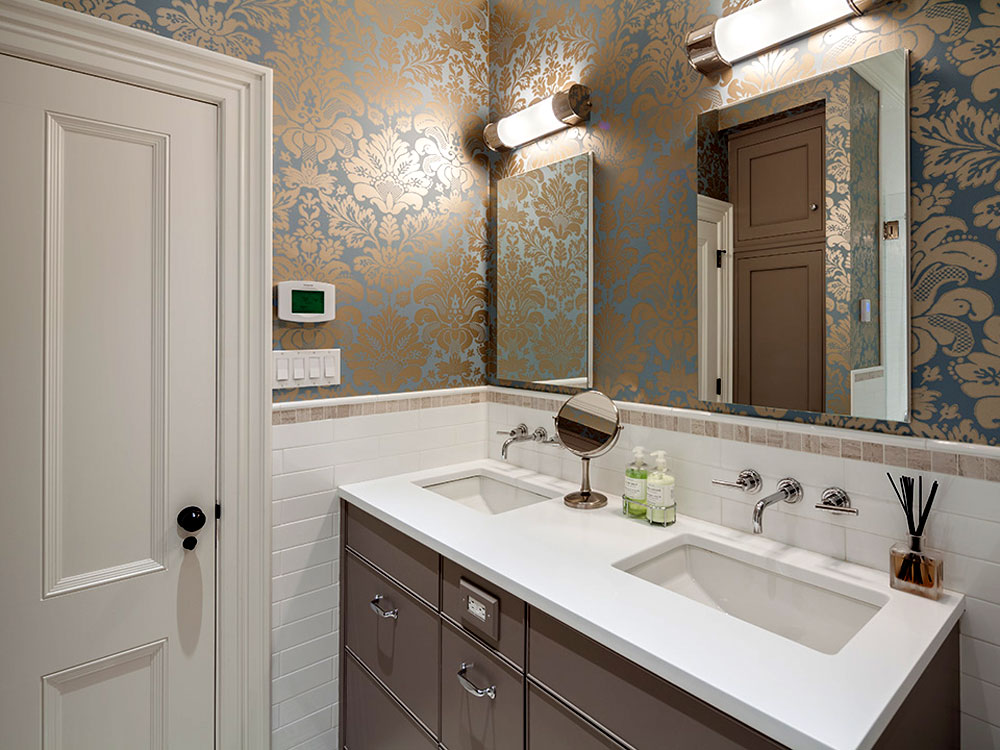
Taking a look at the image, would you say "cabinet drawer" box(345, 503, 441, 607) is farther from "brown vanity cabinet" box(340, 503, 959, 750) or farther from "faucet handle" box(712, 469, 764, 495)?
"faucet handle" box(712, 469, 764, 495)

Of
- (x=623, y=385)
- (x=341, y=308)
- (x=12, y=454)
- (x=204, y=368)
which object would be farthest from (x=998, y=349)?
(x=12, y=454)

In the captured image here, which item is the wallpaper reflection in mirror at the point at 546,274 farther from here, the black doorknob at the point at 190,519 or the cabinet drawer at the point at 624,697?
the black doorknob at the point at 190,519

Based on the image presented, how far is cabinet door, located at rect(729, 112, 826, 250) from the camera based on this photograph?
1291mm

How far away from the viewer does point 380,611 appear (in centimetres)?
164

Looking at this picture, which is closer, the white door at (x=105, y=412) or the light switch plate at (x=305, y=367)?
the white door at (x=105, y=412)

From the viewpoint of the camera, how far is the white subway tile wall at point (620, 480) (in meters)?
1.09

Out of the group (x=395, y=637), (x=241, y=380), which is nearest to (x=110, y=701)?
(x=395, y=637)

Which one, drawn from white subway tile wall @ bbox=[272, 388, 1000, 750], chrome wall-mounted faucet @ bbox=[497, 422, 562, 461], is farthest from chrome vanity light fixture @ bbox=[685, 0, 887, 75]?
chrome wall-mounted faucet @ bbox=[497, 422, 562, 461]

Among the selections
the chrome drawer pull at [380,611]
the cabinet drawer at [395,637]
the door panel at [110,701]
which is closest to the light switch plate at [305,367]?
the cabinet drawer at [395,637]

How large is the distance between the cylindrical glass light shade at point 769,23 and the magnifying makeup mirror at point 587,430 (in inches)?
37.1

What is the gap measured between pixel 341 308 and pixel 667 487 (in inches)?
43.6

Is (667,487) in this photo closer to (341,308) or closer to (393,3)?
(341,308)

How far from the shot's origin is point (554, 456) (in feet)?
6.39

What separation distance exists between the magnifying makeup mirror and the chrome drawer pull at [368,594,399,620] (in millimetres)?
564
